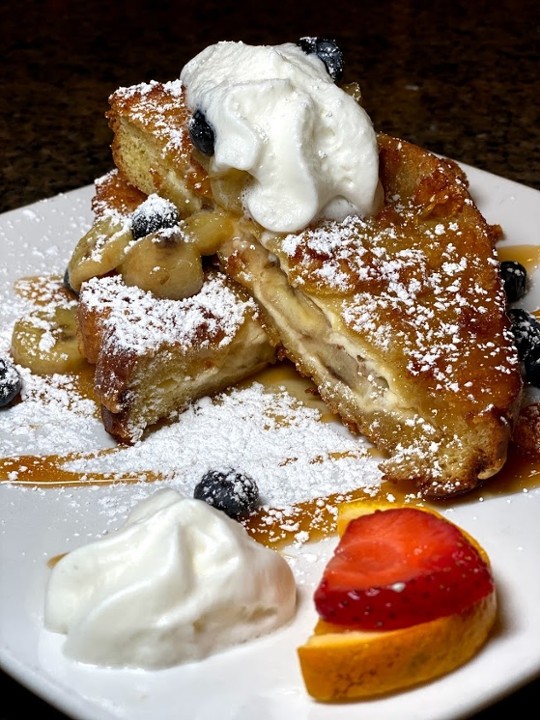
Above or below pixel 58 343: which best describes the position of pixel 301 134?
above

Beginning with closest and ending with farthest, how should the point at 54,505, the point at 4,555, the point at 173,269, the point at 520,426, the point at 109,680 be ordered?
1. the point at 109,680
2. the point at 4,555
3. the point at 54,505
4. the point at 520,426
5. the point at 173,269

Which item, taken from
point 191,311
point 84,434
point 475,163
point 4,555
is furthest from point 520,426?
point 475,163

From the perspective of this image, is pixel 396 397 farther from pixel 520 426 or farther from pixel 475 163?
pixel 475 163

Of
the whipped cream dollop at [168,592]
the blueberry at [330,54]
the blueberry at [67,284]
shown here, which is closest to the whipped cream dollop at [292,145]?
the blueberry at [330,54]

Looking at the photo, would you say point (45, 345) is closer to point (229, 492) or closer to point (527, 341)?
point (229, 492)

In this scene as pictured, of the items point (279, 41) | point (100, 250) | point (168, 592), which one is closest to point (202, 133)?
point (100, 250)

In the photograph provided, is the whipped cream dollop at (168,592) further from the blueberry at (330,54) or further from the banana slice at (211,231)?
the blueberry at (330,54)

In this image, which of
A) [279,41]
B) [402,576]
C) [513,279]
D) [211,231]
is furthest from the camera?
[279,41]
